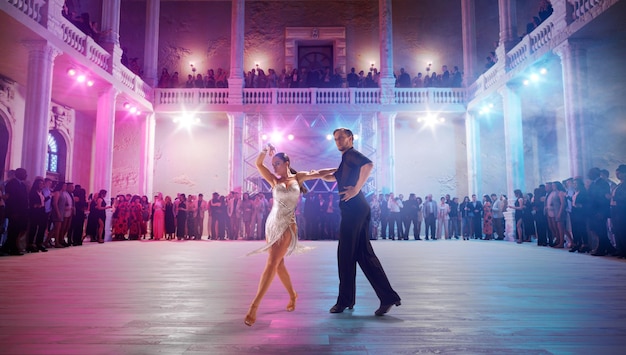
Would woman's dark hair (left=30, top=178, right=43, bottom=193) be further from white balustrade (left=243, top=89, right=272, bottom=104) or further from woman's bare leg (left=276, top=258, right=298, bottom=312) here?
white balustrade (left=243, top=89, right=272, bottom=104)

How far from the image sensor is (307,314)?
3160mm

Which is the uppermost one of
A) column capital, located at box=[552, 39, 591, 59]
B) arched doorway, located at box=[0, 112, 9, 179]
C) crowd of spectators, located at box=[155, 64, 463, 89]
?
crowd of spectators, located at box=[155, 64, 463, 89]

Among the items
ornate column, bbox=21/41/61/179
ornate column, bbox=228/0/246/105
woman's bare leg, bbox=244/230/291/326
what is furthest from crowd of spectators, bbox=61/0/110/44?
woman's bare leg, bbox=244/230/291/326

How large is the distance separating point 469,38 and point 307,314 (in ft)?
58.2

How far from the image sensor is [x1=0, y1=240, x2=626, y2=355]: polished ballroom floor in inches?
94.3

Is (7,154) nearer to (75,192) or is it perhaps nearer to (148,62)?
(75,192)

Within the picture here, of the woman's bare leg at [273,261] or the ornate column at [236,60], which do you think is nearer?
the woman's bare leg at [273,261]

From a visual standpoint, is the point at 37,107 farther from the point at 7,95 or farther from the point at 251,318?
the point at 251,318

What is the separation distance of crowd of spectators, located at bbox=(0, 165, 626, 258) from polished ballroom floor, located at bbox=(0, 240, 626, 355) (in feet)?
9.80

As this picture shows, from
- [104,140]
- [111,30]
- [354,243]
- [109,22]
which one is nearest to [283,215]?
[354,243]

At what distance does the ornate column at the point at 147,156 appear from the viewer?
17422 millimetres

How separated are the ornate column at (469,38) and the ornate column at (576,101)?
281 inches

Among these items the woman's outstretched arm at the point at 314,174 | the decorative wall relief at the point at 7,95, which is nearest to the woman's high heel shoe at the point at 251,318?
the woman's outstretched arm at the point at 314,174

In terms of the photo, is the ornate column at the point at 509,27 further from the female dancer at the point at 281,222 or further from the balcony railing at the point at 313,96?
the female dancer at the point at 281,222
